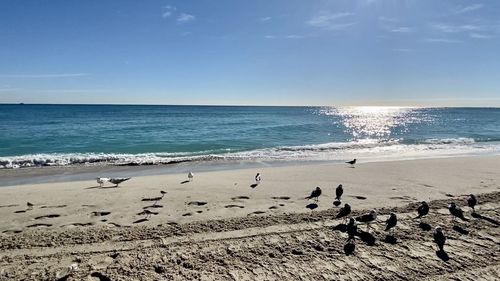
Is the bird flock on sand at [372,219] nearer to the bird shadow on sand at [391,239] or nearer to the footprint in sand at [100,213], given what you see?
the bird shadow on sand at [391,239]

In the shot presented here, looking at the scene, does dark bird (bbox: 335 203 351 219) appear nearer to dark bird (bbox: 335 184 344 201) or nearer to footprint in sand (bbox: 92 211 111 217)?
dark bird (bbox: 335 184 344 201)

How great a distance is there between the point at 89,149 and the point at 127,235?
20.6 metres

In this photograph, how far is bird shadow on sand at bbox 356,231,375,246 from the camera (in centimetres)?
723

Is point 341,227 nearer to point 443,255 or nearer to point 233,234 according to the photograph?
point 443,255

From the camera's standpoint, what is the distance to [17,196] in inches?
435

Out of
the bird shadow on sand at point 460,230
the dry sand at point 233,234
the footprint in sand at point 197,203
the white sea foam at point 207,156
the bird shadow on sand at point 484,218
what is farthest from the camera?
the white sea foam at point 207,156

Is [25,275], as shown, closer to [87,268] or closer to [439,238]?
[87,268]


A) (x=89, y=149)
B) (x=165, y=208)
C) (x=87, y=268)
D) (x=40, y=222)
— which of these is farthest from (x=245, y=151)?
(x=87, y=268)

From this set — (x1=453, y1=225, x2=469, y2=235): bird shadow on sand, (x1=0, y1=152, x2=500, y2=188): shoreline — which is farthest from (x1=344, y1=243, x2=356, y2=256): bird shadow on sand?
(x1=0, y1=152, x2=500, y2=188): shoreline

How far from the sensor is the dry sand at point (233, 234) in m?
6.12

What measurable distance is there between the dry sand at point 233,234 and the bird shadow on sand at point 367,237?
4 cm

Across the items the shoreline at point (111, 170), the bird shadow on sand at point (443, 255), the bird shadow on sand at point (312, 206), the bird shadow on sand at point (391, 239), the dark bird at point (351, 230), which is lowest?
the shoreline at point (111, 170)

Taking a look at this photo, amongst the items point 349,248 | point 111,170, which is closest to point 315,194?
point 349,248

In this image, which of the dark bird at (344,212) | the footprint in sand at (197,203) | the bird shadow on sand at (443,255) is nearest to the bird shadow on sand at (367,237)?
the dark bird at (344,212)
